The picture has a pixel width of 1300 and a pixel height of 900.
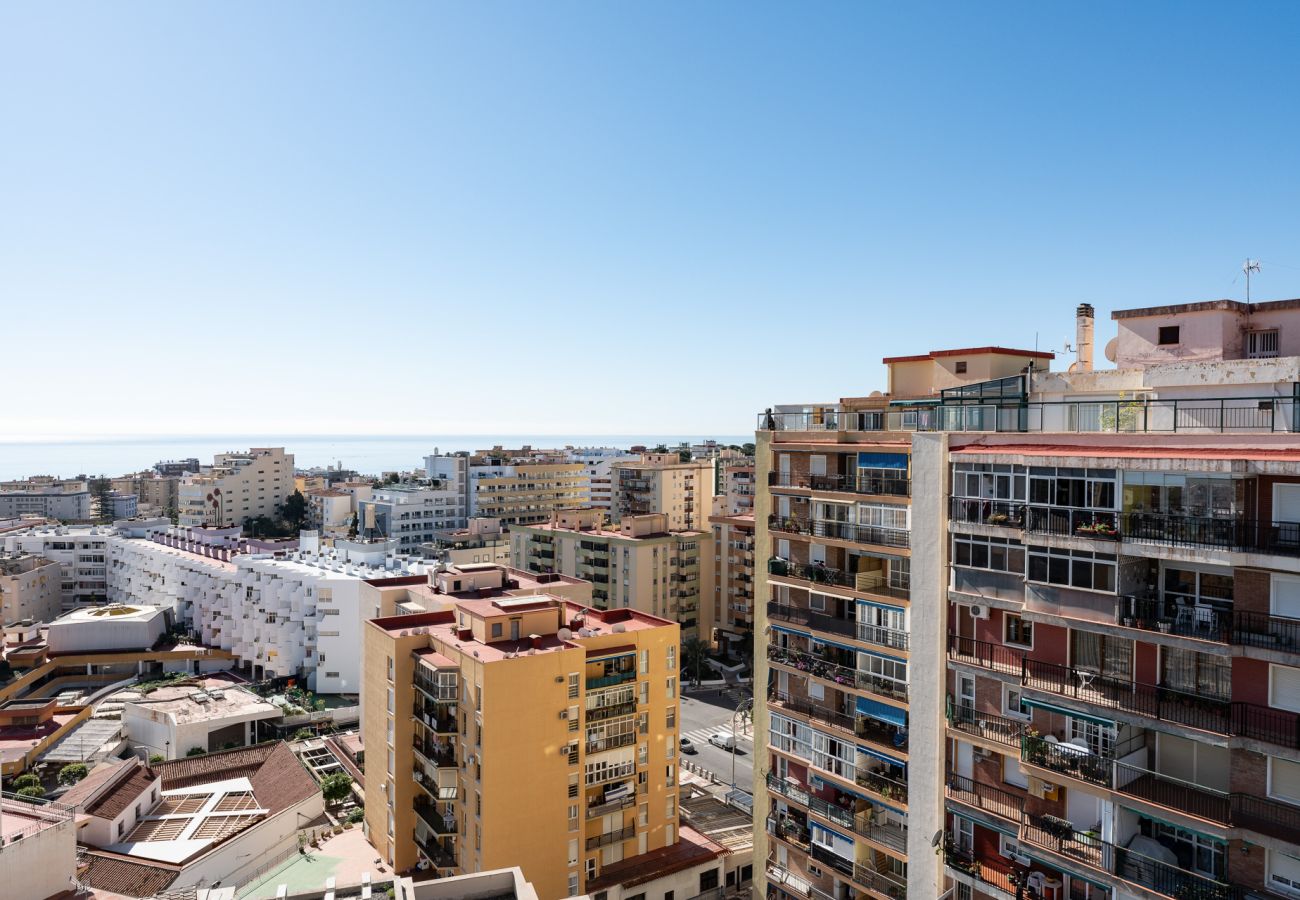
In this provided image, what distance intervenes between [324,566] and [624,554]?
89.2ft

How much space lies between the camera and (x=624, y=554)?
68812 millimetres

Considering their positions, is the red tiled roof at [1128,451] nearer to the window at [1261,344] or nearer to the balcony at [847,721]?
the window at [1261,344]

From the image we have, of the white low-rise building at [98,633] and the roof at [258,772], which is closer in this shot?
the roof at [258,772]

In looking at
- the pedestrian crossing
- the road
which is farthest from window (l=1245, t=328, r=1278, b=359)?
the pedestrian crossing

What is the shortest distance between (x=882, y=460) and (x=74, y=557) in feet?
356

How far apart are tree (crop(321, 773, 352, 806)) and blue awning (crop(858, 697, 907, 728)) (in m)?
32.0

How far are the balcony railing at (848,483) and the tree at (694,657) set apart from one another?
44463 mm

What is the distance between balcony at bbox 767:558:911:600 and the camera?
73.3 feet

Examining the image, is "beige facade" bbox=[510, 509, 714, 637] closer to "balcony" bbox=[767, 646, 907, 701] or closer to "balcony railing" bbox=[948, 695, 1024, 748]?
"balcony" bbox=[767, 646, 907, 701]

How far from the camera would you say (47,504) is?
167 meters

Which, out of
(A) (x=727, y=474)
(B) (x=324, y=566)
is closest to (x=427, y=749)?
(B) (x=324, y=566)

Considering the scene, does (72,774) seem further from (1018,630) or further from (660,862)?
(1018,630)

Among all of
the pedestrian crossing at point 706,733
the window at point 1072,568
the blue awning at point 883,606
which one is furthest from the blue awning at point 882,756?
the pedestrian crossing at point 706,733

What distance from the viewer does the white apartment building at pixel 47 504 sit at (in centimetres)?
16625
